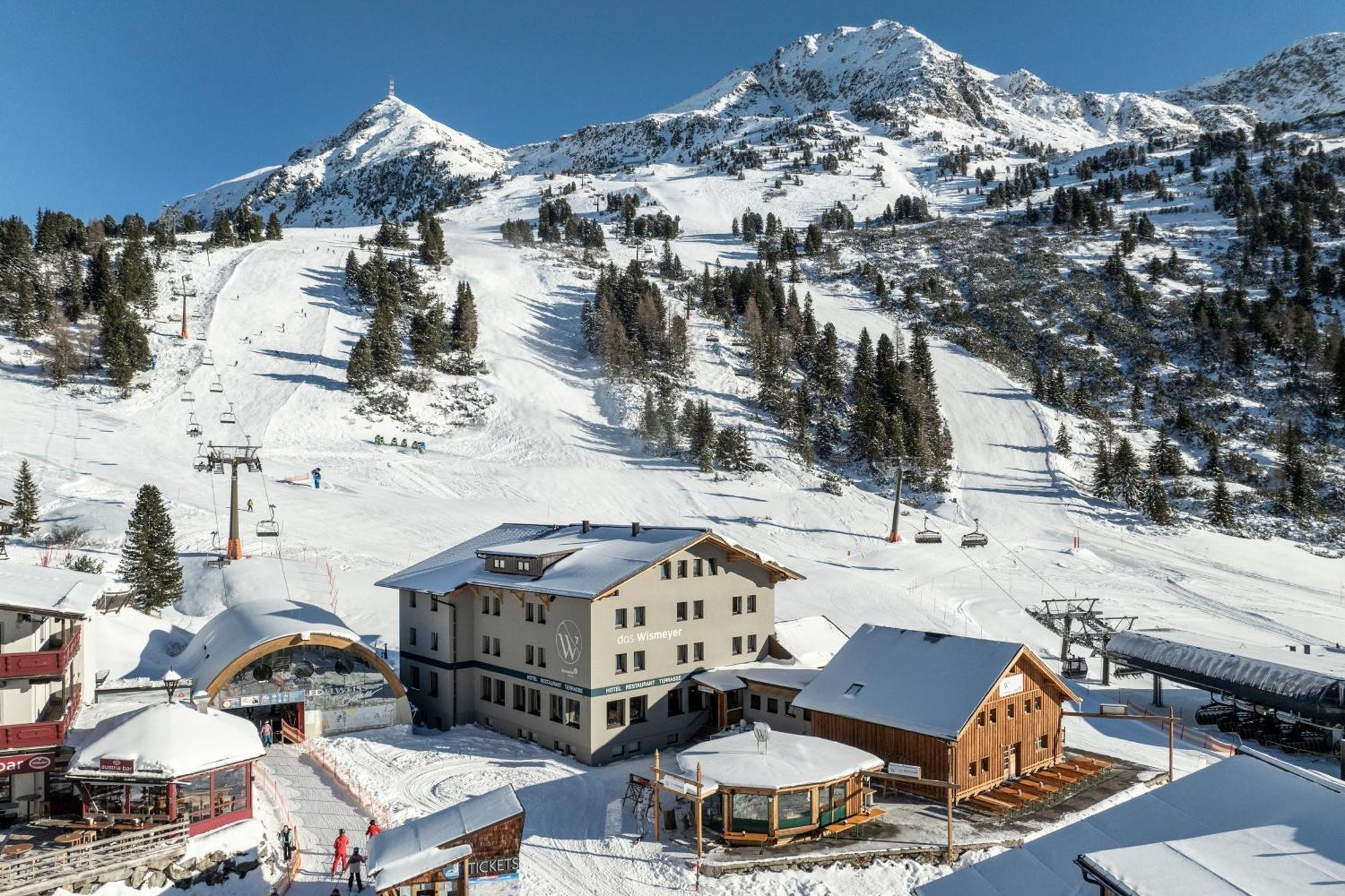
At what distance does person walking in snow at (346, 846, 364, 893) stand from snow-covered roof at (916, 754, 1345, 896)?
12185 mm

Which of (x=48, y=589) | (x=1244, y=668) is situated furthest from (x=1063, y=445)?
(x=48, y=589)

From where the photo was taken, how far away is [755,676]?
3133cm

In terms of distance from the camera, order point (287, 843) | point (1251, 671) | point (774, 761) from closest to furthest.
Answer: point (287, 843) < point (774, 761) < point (1251, 671)

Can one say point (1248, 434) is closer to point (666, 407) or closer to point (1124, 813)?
point (666, 407)

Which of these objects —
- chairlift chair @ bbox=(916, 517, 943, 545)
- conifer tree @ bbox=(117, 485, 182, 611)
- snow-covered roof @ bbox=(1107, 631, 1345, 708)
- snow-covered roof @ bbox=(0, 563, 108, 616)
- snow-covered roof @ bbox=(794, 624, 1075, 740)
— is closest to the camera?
snow-covered roof @ bbox=(0, 563, 108, 616)

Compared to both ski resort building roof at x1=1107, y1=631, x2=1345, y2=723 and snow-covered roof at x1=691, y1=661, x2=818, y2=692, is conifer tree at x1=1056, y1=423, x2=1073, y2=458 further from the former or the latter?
snow-covered roof at x1=691, y1=661, x2=818, y2=692

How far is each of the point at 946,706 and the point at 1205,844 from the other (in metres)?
14.8

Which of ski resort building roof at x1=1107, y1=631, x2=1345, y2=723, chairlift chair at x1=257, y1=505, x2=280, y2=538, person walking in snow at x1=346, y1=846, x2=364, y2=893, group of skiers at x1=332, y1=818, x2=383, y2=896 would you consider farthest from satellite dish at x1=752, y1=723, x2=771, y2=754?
chairlift chair at x1=257, y1=505, x2=280, y2=538

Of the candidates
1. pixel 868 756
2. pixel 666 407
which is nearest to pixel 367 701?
pixel 868 756

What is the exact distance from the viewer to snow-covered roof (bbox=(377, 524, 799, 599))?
2956 centimetres

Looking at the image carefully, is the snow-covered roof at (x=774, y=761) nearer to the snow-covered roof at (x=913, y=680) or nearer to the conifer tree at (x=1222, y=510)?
the snow-covered roof at (x=913, y=680)

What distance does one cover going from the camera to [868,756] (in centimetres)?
2342

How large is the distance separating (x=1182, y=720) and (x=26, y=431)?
74.1 m

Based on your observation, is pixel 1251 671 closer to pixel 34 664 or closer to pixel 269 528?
pixel 34 664
